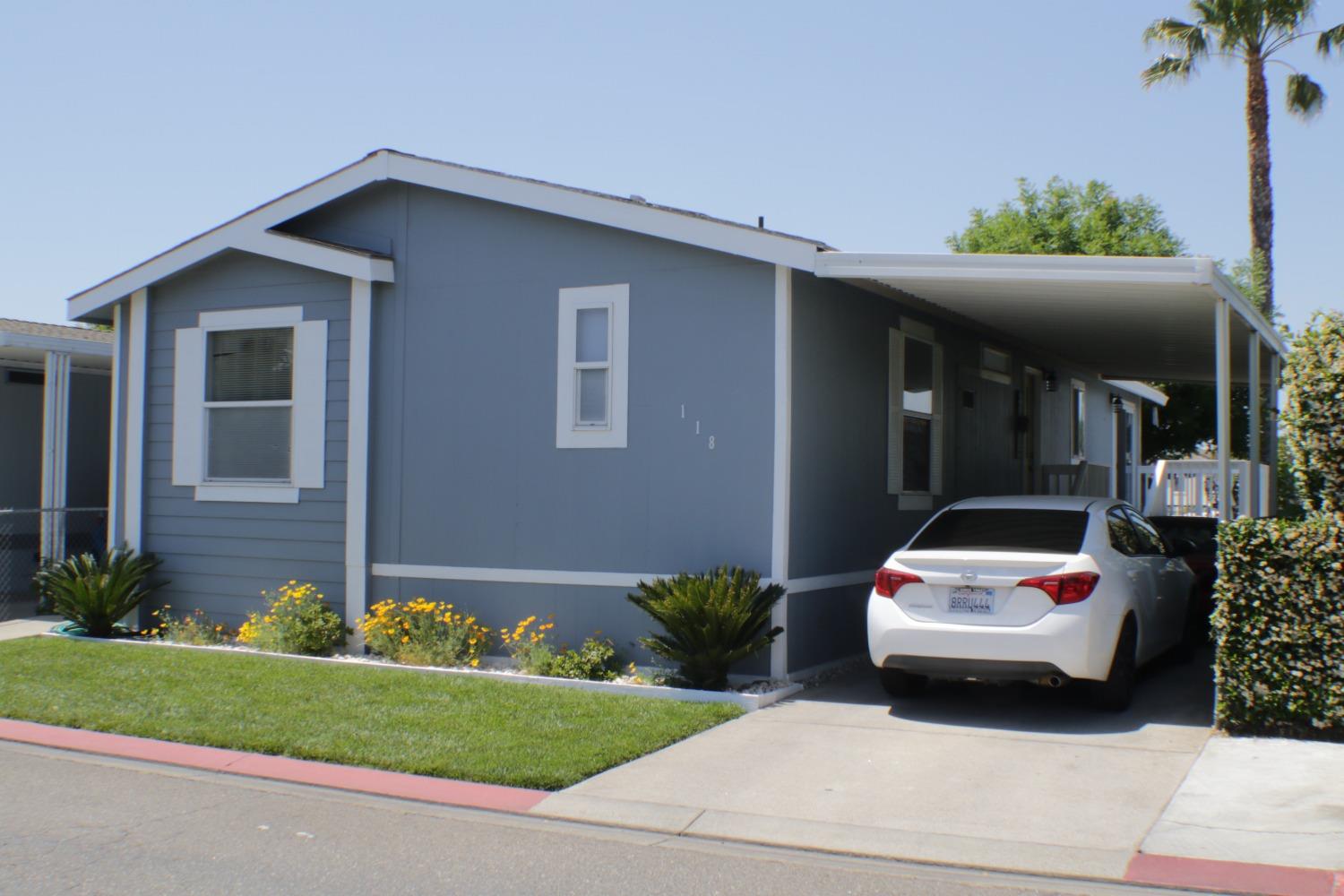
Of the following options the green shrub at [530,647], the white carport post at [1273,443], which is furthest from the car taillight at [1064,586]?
the white carport post at [1273,443]

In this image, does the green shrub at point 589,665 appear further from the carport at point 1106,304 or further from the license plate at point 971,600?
the carport at point 1106,304

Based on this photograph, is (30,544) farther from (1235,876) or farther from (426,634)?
(1235,876)

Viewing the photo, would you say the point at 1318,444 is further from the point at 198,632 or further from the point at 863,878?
the point at 198,632

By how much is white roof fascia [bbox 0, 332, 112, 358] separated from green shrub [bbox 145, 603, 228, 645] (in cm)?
425

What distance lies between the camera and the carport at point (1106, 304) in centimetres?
876

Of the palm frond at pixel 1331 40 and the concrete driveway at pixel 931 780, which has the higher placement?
the palm frond at pixel 1331 40

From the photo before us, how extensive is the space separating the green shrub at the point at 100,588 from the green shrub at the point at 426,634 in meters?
2.61

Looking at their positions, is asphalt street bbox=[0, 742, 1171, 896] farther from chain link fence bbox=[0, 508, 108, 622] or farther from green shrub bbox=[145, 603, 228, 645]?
chain link fence bbox=[0, 508, 108, 622]

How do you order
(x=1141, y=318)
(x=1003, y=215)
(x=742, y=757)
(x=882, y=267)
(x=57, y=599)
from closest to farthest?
(x=742, y=757), (x=882, y=267), (x=1141, y=318), (x=57, y=599), (x=1003, y=215)

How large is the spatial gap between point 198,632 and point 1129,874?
9104mm

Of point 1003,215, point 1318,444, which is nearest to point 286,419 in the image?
point 1318,444

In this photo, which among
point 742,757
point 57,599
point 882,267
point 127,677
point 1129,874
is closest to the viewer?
point 1129,874

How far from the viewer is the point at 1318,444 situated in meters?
7.77

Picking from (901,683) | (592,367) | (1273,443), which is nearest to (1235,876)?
(901,683)
